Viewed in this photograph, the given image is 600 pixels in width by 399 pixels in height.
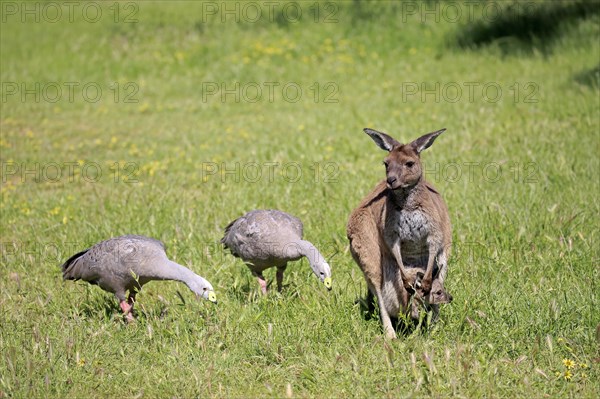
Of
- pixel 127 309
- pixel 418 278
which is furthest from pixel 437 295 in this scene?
pixel 127 309

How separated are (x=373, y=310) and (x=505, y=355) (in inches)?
44.1

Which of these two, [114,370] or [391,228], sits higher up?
[391,228]

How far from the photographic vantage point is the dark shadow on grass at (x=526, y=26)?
15320 mm

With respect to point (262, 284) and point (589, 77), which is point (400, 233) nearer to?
point (262, 284)

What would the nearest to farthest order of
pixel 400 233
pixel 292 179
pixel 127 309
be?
pixel 400 233 → pixel 127 309 → pixel 292 179

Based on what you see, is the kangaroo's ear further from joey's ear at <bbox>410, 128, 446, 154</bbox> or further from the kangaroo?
joey's ear at <bbox>410, 128, 446, 154</bbox>

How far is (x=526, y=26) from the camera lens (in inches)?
623

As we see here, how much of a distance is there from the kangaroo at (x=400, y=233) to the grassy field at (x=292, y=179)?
320 mm

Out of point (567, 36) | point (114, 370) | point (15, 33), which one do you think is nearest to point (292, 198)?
point (114, 370)

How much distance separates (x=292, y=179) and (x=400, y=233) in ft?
14.3

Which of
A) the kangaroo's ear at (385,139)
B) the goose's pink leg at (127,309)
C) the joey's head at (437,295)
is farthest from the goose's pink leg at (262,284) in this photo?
the kangaroo's ear at (385,139)

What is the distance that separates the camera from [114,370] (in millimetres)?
5566

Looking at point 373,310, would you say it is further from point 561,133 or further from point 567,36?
point 567,36

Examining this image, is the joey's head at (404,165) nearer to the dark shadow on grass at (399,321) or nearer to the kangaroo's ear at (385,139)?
the kangaroo's ear at (385,139)
